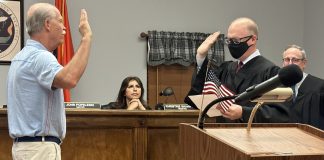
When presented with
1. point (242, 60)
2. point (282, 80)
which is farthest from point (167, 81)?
point (282, 80)

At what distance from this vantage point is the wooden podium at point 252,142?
125cm

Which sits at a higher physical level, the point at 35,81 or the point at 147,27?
the point at 147,27

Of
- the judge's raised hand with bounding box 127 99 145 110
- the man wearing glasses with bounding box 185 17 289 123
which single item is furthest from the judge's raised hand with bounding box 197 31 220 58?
the judge's raised hand with bounding box 127 99 145 110

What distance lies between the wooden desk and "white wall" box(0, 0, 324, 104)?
345 cm

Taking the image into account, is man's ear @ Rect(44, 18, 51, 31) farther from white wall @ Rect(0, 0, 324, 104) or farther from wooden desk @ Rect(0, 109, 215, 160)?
white wall @ Rect(0, 0, 324, 104)

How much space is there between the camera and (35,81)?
2281 mm

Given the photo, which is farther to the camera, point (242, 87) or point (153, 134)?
point (153, 134)

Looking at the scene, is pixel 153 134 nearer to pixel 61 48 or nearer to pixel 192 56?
pixel 61 48

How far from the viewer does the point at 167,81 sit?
755 cm

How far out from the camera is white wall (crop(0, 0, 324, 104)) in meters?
7.15

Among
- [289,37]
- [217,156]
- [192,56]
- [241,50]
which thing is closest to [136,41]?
[192,56]

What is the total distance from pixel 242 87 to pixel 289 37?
19.3 feet

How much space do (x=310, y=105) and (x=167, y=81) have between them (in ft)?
12.9

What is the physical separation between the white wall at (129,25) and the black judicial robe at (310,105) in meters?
3.90
